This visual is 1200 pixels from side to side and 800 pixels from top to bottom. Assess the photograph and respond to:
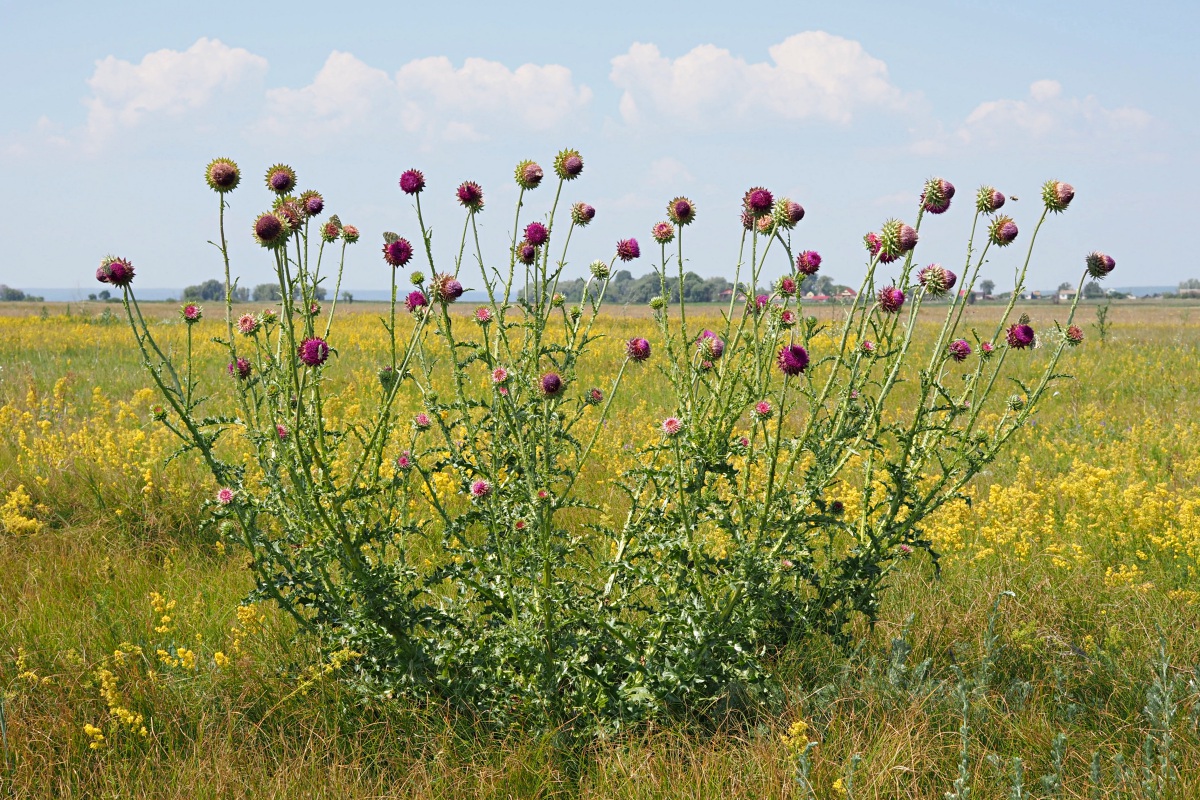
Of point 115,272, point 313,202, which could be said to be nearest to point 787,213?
point 313,202

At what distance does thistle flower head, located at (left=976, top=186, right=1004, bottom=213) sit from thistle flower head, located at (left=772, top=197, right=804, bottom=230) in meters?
0.79

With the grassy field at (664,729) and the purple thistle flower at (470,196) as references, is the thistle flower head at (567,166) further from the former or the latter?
the grassy field at (664,729)

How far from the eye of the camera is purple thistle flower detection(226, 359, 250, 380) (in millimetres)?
2729

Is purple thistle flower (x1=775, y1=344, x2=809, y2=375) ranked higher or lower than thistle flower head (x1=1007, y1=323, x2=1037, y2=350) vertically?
lower

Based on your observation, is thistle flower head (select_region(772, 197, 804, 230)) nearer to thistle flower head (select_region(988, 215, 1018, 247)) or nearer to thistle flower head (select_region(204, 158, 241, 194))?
thistle flower head (select_region(988, 215, 1018, 247))

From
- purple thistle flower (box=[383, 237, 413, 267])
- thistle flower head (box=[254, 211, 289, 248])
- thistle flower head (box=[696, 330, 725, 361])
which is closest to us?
thistle flower head (box=[254, 211, 289, 248])

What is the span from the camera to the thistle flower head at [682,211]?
10.7 feet

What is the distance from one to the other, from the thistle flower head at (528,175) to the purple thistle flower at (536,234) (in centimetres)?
14

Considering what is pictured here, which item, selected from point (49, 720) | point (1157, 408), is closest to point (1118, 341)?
point (1157, 408)

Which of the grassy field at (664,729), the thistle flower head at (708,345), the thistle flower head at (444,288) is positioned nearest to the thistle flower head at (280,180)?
the thistle flower head at (444,288)

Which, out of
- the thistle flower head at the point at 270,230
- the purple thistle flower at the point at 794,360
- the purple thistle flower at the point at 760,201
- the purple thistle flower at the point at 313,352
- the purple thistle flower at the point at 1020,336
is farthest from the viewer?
the purple thistle flower at the point at 1020,336

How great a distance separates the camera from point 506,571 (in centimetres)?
260

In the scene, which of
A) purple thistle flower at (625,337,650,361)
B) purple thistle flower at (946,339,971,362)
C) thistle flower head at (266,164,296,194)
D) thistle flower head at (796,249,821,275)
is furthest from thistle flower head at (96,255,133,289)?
purple thistle flower at (946,339,971,362)

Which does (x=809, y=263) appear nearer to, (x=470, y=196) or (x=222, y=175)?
(x=470, y=196)
